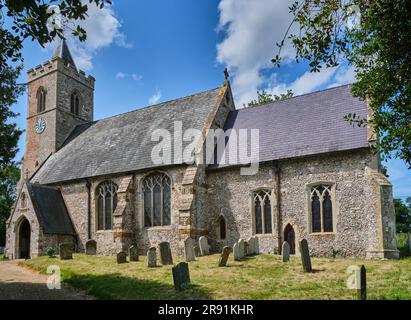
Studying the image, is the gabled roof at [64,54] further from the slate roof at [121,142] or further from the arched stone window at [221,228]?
the arched stone window at [221,228]

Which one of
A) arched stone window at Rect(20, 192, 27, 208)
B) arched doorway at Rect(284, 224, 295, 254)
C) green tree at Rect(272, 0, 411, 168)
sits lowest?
arched doorway at Rect(284, 224, 295, 254)

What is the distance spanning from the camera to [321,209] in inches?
667

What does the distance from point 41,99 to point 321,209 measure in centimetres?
2382

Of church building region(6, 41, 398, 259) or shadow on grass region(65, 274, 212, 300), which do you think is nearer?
shadow on grass region(65, 274, 212, 300)

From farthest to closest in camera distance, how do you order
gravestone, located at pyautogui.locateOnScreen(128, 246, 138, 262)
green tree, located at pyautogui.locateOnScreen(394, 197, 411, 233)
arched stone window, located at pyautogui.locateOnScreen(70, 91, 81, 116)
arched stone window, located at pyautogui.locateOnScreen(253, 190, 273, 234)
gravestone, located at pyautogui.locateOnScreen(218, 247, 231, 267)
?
green tree, located at pyautogui.locateOnScreen(394, 197, 411, 233) < arched stone window, located at pyautogui.locateOnScreen(70, 91, 81, 116) < arched stone window, located at pyautogui.locateOnScreen(253, 190, 273, 234) < gravestone, located at pyautogui.locateOnScreen(128, 246, 138, 262) < gravestone, located at pyautogui.locateOnScreen(218, 247, 231, 267)

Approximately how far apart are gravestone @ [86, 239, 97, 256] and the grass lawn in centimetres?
475

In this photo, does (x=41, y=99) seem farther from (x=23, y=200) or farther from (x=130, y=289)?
(x=130, y=289)

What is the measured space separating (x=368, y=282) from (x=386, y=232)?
5.30 metres

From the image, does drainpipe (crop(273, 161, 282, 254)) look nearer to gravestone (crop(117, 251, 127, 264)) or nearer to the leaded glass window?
the leaded glass window

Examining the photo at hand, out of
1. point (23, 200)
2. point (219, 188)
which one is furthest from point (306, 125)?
point (23, 200)

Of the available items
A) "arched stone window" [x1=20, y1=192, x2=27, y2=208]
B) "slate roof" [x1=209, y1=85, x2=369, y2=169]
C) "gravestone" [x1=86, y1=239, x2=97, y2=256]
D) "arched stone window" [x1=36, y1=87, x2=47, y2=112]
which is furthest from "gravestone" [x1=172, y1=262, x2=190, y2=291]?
"arched stone window" [x1=36, y1=87, x2=47, y2=112]

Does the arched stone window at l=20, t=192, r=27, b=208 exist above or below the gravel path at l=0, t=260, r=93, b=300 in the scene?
above

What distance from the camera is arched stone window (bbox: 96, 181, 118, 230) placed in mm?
22469
